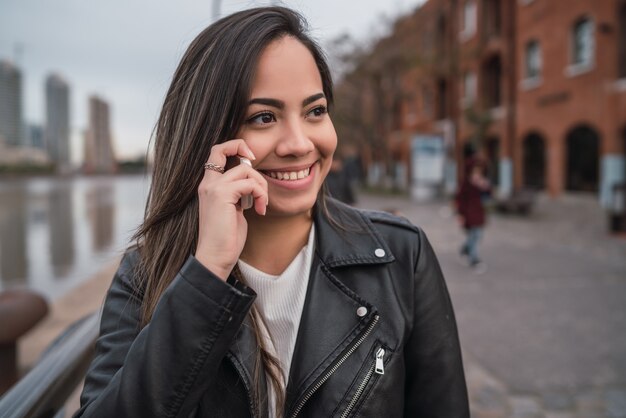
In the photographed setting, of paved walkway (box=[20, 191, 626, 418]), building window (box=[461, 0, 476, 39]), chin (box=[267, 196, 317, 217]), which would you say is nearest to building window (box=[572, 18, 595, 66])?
building window (box=[461, 0, 476, 39])

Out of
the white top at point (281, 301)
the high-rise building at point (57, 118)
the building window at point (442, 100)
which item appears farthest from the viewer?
the high-rise building at point (57, 118)

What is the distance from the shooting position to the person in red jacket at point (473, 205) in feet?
27.8

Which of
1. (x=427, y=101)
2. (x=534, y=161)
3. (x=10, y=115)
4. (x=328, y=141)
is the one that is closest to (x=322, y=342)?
(x=328, y=141)

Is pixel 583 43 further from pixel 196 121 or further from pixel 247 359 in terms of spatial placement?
pixel 247 359

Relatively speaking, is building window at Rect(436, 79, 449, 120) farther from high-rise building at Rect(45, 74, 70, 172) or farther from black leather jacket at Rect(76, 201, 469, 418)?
high-rise building at Rect(45, 74, 70, 172)

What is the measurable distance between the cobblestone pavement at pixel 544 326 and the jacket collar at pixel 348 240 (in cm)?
234

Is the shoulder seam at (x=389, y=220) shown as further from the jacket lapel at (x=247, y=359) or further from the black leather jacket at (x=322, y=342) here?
the jacket lapel at (x=247, y=359)

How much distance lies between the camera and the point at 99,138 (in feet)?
457

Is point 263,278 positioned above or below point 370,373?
above

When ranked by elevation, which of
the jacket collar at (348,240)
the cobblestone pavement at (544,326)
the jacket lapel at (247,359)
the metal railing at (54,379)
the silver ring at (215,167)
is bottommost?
the cobblestone pavement at (544,326)

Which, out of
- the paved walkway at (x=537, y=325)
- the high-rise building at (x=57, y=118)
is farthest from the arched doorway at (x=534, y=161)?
the high-rise building at (x=57, y=118)

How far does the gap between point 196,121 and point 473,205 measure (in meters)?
7.79

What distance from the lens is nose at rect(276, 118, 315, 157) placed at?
145cm

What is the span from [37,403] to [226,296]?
1.99 ft
